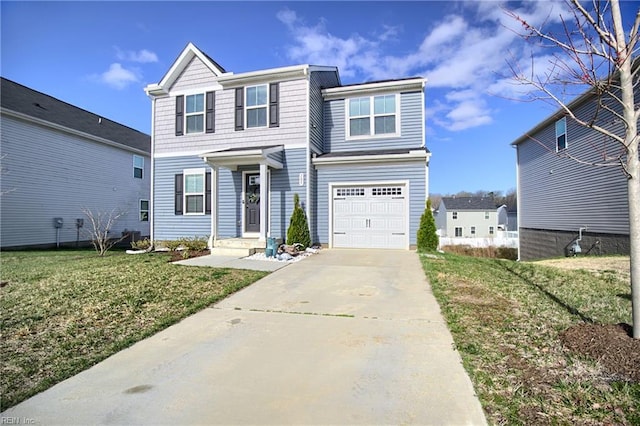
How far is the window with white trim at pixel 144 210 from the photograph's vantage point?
69.0ft

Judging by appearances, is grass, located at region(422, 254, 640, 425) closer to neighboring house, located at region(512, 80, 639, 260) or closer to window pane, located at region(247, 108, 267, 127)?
neighboring house, located at region(512, 80, 639, 260)

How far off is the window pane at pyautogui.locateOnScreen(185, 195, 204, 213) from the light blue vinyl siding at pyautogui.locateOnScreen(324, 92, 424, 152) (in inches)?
205

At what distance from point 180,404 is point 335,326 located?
2118mm

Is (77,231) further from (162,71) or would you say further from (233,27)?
(233,27)

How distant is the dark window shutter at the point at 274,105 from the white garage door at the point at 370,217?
322cm

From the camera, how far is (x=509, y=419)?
223 centimetres

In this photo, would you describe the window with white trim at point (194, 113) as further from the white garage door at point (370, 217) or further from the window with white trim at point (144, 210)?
the window with white trim at point (144, 210)

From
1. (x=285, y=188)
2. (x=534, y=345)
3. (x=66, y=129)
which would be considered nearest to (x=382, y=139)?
(x=285, y=188)

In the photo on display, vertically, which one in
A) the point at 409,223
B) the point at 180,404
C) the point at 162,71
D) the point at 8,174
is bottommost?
the point at 180,404

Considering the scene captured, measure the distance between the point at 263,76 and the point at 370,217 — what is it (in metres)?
6.30

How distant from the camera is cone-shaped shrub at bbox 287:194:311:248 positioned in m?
10.9

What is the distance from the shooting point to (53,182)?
613 inches

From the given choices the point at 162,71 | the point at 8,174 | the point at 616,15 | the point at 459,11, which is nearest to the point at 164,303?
the point at 616,15

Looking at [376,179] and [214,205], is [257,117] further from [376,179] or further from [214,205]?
[376,179]
